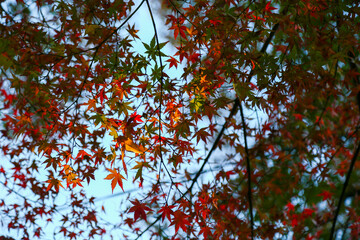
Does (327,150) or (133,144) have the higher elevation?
(327,150)

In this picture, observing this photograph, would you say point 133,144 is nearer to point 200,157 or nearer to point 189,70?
point 189,70

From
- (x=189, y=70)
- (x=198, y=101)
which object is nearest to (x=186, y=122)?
(x=198, y=101)

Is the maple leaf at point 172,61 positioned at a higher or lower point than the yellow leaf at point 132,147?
higher

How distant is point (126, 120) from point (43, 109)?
0.46m

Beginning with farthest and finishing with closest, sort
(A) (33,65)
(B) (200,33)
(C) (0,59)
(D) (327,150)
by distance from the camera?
(D) (327,150)
(B) (200,33)
(A) (33,65)
(C) (0,59)

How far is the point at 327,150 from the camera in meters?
3.37

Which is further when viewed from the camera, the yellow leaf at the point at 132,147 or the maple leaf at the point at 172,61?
the maple leaf at the point at 172,61

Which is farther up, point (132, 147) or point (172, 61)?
point (172, 61)

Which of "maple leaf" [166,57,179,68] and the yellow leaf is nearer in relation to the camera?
the yellow leaf

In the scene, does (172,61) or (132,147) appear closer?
(132,147)

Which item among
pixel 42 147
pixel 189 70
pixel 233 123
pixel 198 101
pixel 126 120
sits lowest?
pixel 42 147

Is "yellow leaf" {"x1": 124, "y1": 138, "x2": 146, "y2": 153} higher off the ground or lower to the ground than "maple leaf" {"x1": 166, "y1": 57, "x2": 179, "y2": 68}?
lower

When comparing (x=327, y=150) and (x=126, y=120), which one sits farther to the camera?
(x=327, y=150)

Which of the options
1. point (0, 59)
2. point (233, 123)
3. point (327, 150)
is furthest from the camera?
point (327, 150)
